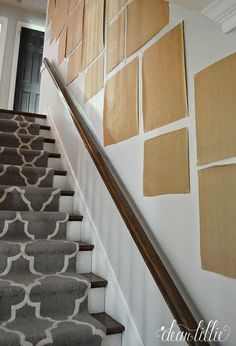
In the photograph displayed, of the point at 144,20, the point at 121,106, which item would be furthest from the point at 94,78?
the point at 144,20

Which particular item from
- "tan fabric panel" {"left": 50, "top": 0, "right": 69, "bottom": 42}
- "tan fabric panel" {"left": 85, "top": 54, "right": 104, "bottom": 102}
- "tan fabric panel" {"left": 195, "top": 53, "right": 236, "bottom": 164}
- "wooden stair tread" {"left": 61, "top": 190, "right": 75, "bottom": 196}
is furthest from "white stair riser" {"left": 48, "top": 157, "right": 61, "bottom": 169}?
"tan fabric panel" {"left": 195, "top": 53, "right": 236, "bottom": 164}

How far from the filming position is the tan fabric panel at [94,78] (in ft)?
6.97

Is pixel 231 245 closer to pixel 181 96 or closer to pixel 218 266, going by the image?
pixel 218 266

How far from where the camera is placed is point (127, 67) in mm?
1745

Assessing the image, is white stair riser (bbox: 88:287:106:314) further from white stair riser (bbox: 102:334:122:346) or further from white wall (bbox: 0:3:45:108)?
white wall (bbox: 0:3:45:108)

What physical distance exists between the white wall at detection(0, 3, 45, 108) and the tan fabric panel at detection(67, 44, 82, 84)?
253 centimetres

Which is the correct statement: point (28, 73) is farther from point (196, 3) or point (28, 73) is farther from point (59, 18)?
point (196, 3)

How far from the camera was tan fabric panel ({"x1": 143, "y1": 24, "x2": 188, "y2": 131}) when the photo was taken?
126 centimetres

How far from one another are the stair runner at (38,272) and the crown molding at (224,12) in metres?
1.39

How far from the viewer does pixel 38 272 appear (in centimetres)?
173

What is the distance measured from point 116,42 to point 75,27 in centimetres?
114

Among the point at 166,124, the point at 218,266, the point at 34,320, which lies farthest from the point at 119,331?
the point at 166,124

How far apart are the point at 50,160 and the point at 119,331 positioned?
1.75 m

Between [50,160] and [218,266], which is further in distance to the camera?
[50,160]
